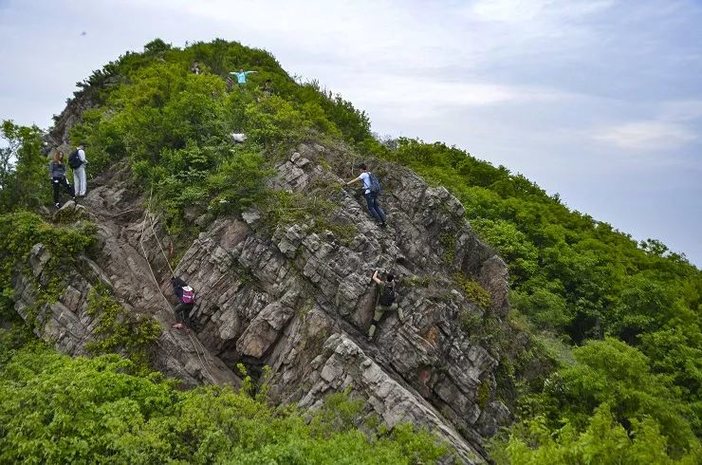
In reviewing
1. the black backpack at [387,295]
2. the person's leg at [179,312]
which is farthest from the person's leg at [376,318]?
the person's leg at [179,312]

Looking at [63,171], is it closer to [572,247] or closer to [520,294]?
[520,294]

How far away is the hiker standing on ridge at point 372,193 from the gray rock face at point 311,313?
50 cm

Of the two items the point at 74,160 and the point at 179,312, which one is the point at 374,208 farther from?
the point at 74,160

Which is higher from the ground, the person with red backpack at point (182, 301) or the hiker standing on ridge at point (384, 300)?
the hiker standing on ridge at point (384, 300)

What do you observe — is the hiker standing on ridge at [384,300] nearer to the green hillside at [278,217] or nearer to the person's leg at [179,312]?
the green hillside at [278,217]

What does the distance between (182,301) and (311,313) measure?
426 centimetres

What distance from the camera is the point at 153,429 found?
39.6 feet

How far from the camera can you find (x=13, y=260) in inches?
713

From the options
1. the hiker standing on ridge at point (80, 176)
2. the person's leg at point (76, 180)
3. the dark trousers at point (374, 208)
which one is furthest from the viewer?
the person's leg at point (76, 180)

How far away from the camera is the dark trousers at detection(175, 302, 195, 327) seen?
17.5 meters

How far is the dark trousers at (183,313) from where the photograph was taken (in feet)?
57.3

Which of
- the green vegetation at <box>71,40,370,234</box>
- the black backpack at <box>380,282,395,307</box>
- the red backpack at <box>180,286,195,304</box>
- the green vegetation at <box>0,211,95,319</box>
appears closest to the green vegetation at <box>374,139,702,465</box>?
the black backpack at <box>380,282,395,307</box>

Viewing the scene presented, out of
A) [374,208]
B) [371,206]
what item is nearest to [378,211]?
[374,208]

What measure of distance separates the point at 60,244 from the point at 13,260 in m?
1.85
